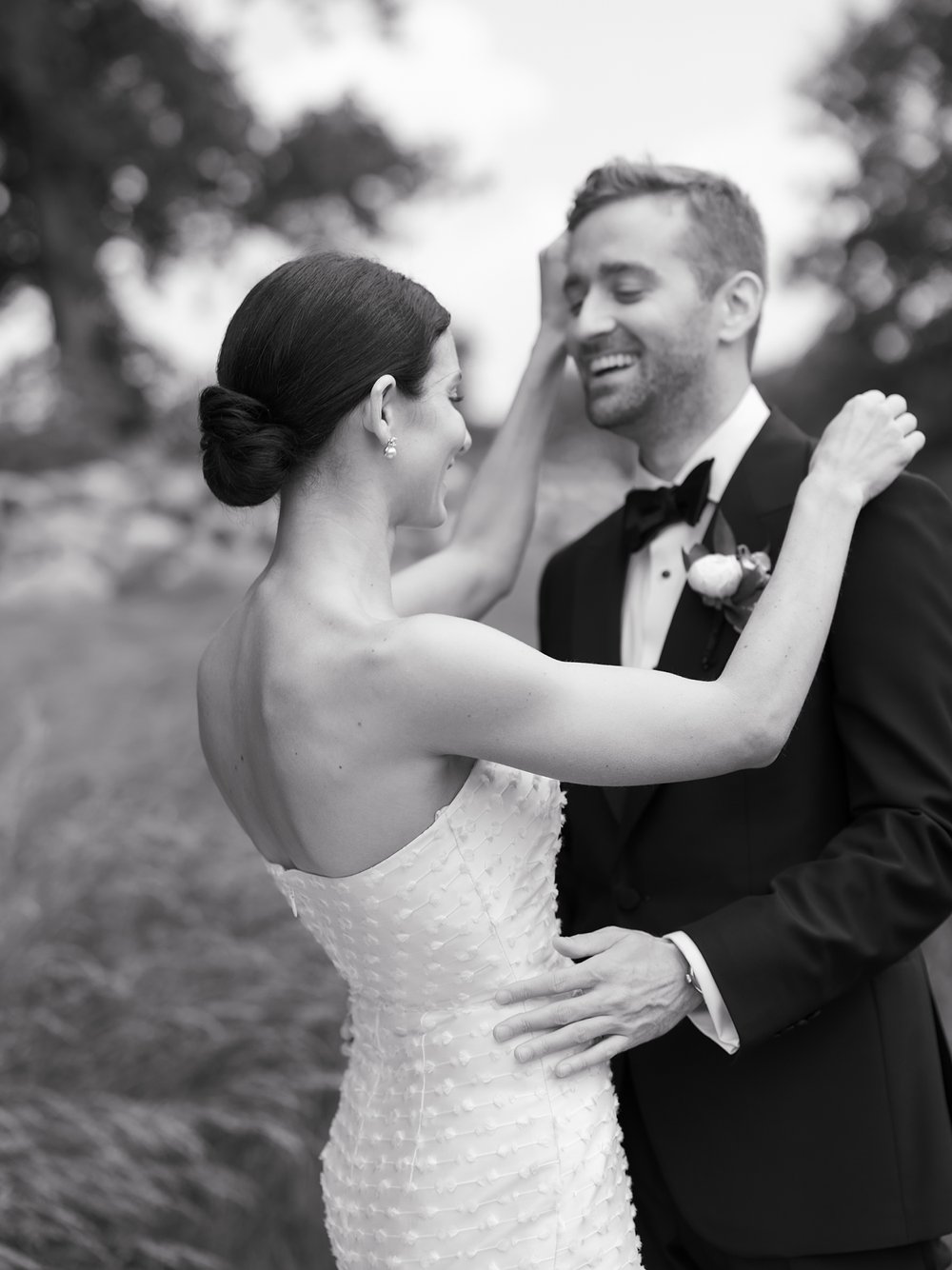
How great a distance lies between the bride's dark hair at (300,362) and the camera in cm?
225

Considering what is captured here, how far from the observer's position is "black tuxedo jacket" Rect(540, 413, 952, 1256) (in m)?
2.34

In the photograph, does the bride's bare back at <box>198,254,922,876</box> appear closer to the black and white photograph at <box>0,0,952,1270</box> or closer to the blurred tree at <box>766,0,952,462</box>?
the black and white photograph at <box>0,0,952,1270</box>

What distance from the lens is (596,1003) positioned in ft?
7.54

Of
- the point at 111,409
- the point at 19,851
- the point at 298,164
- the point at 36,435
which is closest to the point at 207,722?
the point at 19,851

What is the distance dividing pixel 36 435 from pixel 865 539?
1417 centimetres

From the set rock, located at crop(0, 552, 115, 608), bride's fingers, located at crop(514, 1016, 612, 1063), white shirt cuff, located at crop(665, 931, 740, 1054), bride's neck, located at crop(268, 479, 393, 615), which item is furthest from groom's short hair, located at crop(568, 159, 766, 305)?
rock, located at crop(0, 552, 115, 608)

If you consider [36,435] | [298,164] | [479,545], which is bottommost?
[479,545]

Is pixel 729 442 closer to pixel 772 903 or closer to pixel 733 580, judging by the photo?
pixel 733 580

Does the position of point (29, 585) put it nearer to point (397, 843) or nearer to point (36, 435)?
point (36, 435)

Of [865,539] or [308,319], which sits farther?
[865,539]

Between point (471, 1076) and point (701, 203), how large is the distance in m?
1.97

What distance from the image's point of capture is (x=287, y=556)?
2.31 metres

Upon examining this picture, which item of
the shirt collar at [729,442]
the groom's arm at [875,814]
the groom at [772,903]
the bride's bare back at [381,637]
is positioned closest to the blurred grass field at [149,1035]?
the groom at [772,903]

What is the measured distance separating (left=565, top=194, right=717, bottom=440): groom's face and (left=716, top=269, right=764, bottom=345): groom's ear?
45mm
